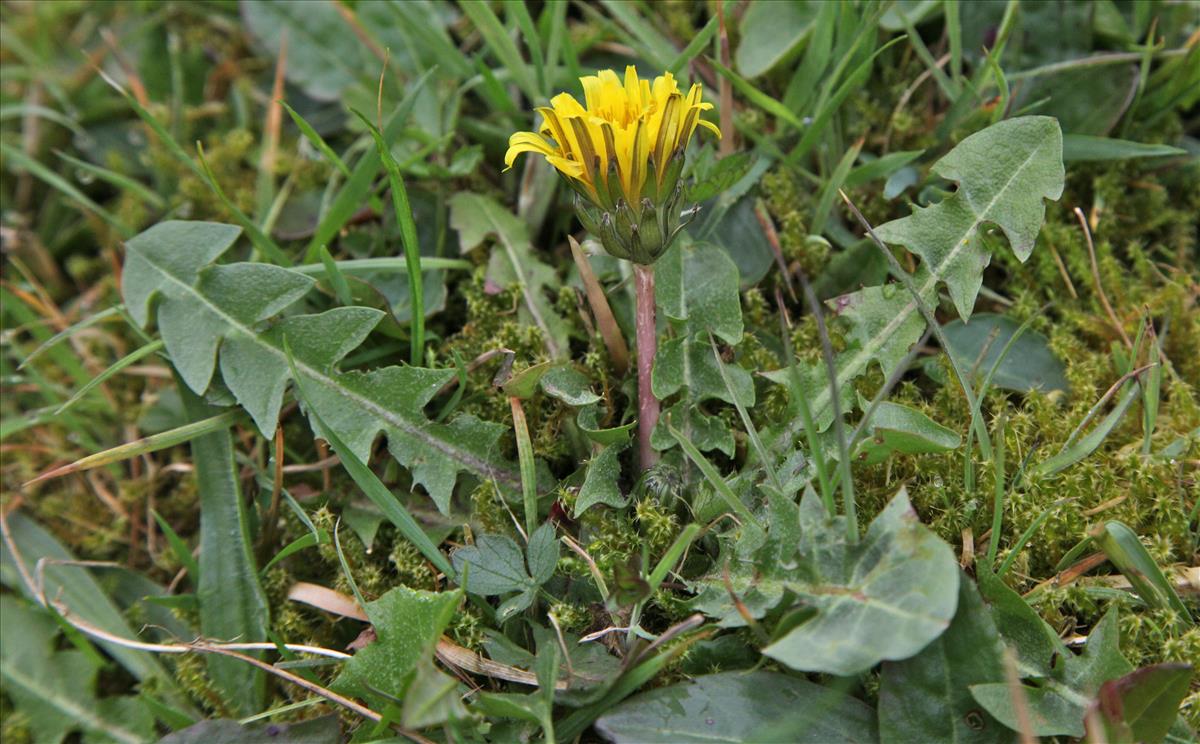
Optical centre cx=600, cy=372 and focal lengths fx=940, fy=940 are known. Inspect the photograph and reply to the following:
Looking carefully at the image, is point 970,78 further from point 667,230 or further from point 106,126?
point 106,126

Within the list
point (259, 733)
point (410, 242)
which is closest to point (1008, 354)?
point (410, 242)

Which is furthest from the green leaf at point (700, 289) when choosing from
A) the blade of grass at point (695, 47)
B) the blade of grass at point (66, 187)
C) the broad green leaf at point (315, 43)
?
the blade of grass at point (66, 187)

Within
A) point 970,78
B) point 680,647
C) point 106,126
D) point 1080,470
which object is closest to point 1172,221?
point 970,78

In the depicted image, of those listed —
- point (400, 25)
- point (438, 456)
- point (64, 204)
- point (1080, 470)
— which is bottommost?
point (1080, 470)

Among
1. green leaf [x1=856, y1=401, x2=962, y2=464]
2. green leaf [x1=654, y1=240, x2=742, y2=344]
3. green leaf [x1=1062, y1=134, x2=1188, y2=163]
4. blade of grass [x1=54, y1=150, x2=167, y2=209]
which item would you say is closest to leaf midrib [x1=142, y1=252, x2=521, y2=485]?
A: green leaf [x1=654, y1=240, x2=742, y2=344]

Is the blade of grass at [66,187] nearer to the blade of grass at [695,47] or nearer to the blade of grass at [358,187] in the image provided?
the blade of grass at [358,187]

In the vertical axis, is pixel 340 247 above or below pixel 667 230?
below
